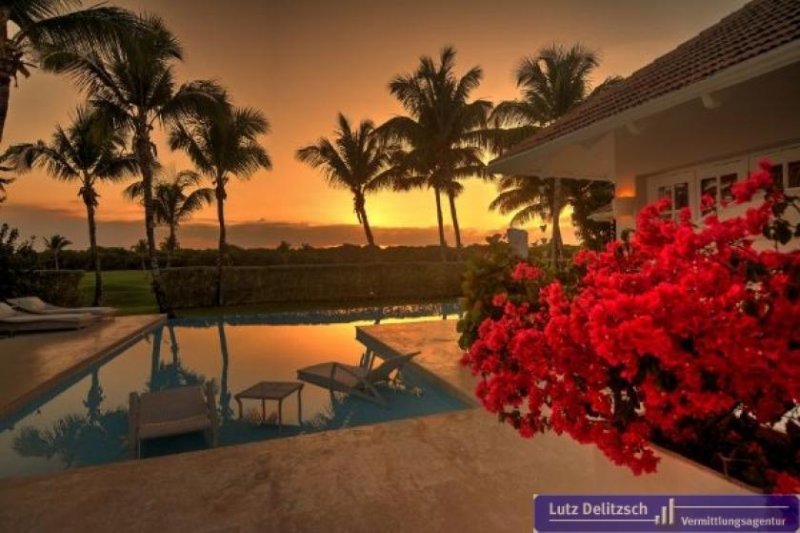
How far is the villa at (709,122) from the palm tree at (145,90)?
41.6 ft

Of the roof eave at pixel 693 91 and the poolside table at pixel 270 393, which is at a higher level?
the roof eave at pixel 693 91

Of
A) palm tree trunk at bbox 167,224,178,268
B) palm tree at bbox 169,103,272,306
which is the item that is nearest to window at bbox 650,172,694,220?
palm tree at bbox 169,103,272,306

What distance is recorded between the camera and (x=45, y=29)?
1062 centimetres

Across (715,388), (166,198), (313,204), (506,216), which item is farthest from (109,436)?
(166,198)

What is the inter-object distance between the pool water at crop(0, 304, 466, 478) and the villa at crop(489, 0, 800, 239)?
174 inches

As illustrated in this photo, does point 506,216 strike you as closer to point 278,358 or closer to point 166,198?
point 278,358

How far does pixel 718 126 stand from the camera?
6.10m

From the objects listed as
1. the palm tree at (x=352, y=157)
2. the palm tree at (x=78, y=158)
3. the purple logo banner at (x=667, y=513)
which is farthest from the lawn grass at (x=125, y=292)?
the purple logo banner at (x=667, y=513)

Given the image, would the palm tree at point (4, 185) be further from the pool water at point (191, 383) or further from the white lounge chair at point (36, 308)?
the pool water at point (191, 383)

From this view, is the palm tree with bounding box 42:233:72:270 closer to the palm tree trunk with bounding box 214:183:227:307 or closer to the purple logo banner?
the palm tree trunk with bounding box 214:183:227:307

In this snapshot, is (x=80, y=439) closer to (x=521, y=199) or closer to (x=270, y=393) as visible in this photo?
(x=270, y=393)

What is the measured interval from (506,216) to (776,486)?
2782cm

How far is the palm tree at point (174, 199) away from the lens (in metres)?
30.6

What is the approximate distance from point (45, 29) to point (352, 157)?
1565 cm
